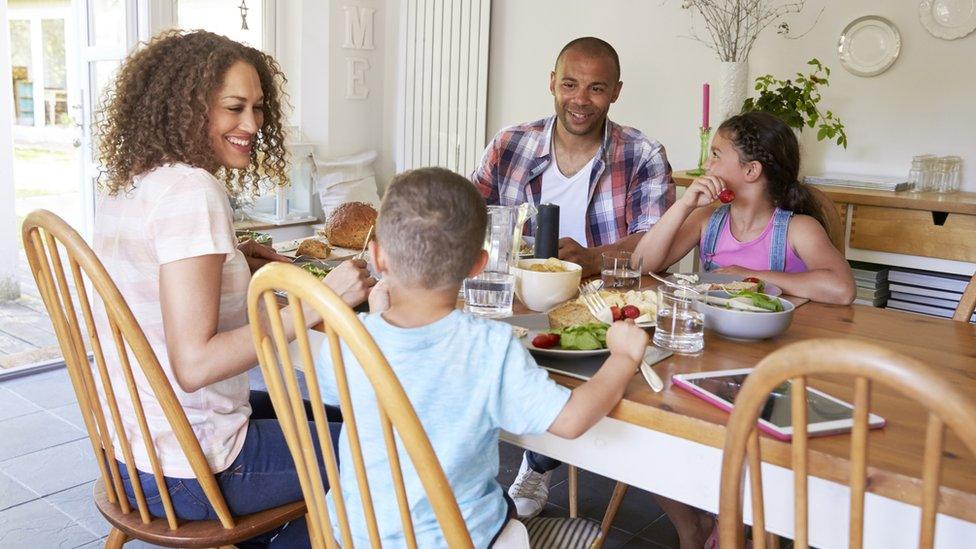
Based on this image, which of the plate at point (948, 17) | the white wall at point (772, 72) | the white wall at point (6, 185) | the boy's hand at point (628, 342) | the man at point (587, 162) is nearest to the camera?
the boy's hand at point (628, 342)

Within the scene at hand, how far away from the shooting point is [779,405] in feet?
3.87

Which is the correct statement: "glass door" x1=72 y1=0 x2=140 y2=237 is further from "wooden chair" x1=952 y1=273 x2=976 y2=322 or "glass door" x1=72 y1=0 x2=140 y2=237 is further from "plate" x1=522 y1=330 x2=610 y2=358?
"wooden chair" x1=952 y1=273 x2=976 y2=322

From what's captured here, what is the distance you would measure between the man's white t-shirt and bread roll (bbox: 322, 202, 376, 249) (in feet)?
2.49

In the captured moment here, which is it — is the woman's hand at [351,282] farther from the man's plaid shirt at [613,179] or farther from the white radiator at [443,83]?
the white radiator at [443,83]

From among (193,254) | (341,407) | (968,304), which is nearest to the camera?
(341,407)

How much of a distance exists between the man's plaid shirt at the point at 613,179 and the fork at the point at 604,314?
93cm

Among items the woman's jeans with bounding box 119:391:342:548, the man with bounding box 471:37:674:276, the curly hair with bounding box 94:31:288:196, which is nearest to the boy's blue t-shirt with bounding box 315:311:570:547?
the woman's jeans with bounding box 119:391:342:548

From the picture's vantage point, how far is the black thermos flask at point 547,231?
1948 mm

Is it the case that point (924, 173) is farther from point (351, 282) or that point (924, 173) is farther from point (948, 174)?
point (351, 282)

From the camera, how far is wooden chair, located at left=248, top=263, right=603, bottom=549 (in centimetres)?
94

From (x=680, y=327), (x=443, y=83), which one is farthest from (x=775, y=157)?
(x=443, y=83)

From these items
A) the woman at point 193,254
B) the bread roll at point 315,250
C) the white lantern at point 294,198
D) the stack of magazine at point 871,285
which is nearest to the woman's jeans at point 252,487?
the woman at point 193,254

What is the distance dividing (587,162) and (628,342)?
1.58m

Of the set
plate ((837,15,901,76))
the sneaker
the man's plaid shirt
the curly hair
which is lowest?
the sneaker
